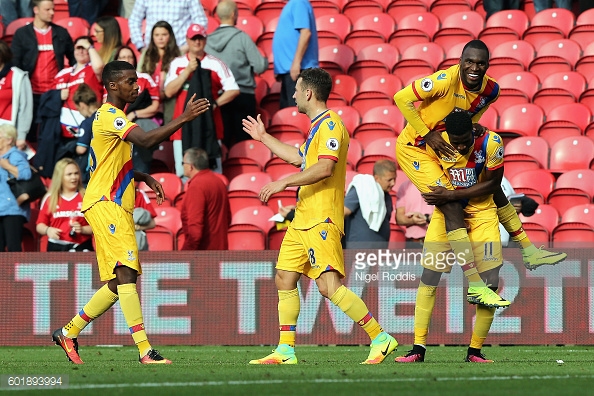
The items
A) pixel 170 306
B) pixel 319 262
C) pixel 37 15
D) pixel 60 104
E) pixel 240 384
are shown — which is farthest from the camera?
pixel 37 15

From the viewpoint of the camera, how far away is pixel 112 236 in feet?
27.6

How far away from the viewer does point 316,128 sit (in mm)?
8414

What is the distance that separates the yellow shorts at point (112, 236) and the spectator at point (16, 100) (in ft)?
20.3

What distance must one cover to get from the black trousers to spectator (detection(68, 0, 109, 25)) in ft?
16.6

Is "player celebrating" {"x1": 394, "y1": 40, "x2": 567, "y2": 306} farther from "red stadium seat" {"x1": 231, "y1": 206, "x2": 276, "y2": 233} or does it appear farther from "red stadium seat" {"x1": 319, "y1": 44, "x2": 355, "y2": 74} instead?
"red stadium seat" {"x1": 319, "y1": 44, "x2": 355, "y2": 74}

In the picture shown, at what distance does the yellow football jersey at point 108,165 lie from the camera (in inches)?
333

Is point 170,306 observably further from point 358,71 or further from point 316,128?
point 358,71

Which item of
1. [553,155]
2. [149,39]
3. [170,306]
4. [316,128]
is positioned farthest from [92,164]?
[553,155]

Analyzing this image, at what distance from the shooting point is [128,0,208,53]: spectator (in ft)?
49.6

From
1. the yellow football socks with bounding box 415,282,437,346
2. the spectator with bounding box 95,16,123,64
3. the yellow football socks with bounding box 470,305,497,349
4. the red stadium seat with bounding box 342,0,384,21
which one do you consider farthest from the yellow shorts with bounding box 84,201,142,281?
the red stadium seat with bounding box 342,0,384,21

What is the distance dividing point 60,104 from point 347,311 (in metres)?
6.95

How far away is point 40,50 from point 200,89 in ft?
9.02

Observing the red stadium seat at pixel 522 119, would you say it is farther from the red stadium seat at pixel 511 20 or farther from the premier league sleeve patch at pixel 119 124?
the premier league sleeve patch at pixel 119 124

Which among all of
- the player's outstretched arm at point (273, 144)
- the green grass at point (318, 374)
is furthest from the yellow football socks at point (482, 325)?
the player's outstretched arm at point (273, 144)
